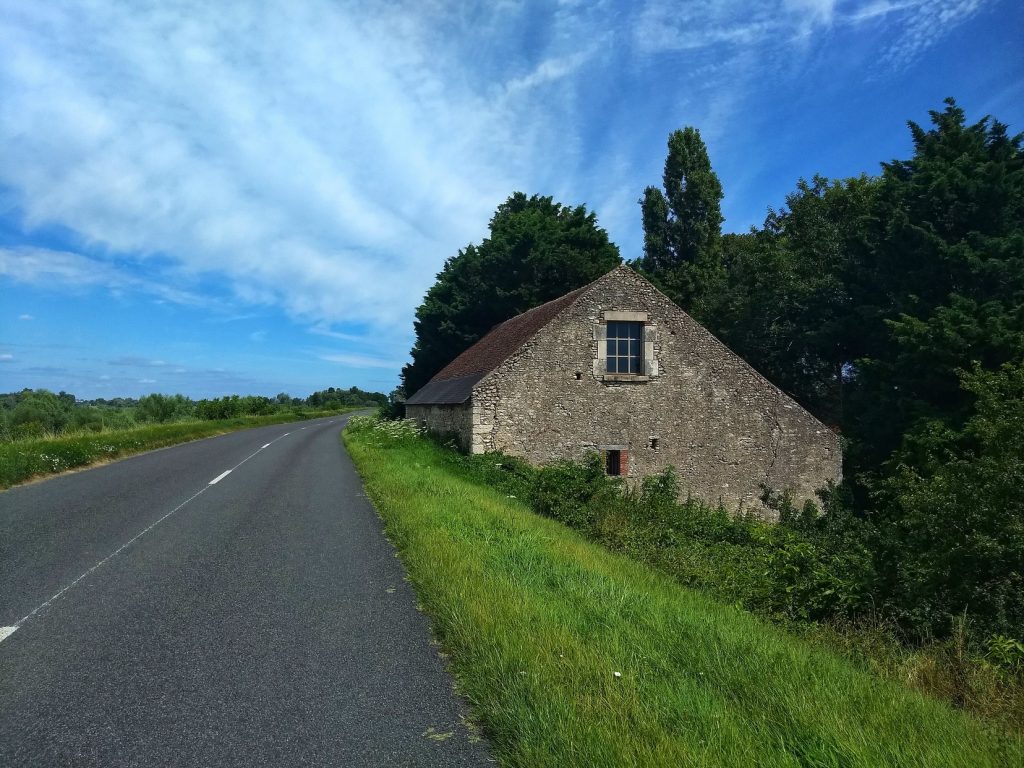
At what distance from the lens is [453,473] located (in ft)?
55.9

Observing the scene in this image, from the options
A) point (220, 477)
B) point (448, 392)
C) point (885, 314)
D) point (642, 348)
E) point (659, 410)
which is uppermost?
point (885, 314)

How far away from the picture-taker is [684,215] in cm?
4494

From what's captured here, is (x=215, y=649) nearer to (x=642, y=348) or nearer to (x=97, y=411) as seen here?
(x=642, y=348)

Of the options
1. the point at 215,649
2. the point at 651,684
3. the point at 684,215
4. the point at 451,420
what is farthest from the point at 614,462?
the point at 684,215

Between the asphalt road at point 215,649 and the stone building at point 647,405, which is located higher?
the stone building at point 647,405

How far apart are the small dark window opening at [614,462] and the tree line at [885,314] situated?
18.3 ft

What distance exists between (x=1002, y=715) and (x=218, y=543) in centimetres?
828

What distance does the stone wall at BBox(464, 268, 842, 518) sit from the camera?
62.8ft

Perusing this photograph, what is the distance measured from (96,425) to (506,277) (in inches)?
863

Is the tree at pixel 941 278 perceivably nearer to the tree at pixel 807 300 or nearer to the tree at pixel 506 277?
the tree at pixel 807 300

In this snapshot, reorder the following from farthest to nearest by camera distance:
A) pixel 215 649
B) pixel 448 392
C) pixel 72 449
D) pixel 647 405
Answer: pixel 448 392 → pixel 647 405 → pixel 72 449 → pixel 215 649

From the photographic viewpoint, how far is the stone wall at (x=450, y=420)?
1935 cm

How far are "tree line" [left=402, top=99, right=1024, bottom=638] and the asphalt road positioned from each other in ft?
17.2

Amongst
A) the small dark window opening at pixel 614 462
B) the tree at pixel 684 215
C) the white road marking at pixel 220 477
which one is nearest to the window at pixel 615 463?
the small dark window opening at pixel 614 462
